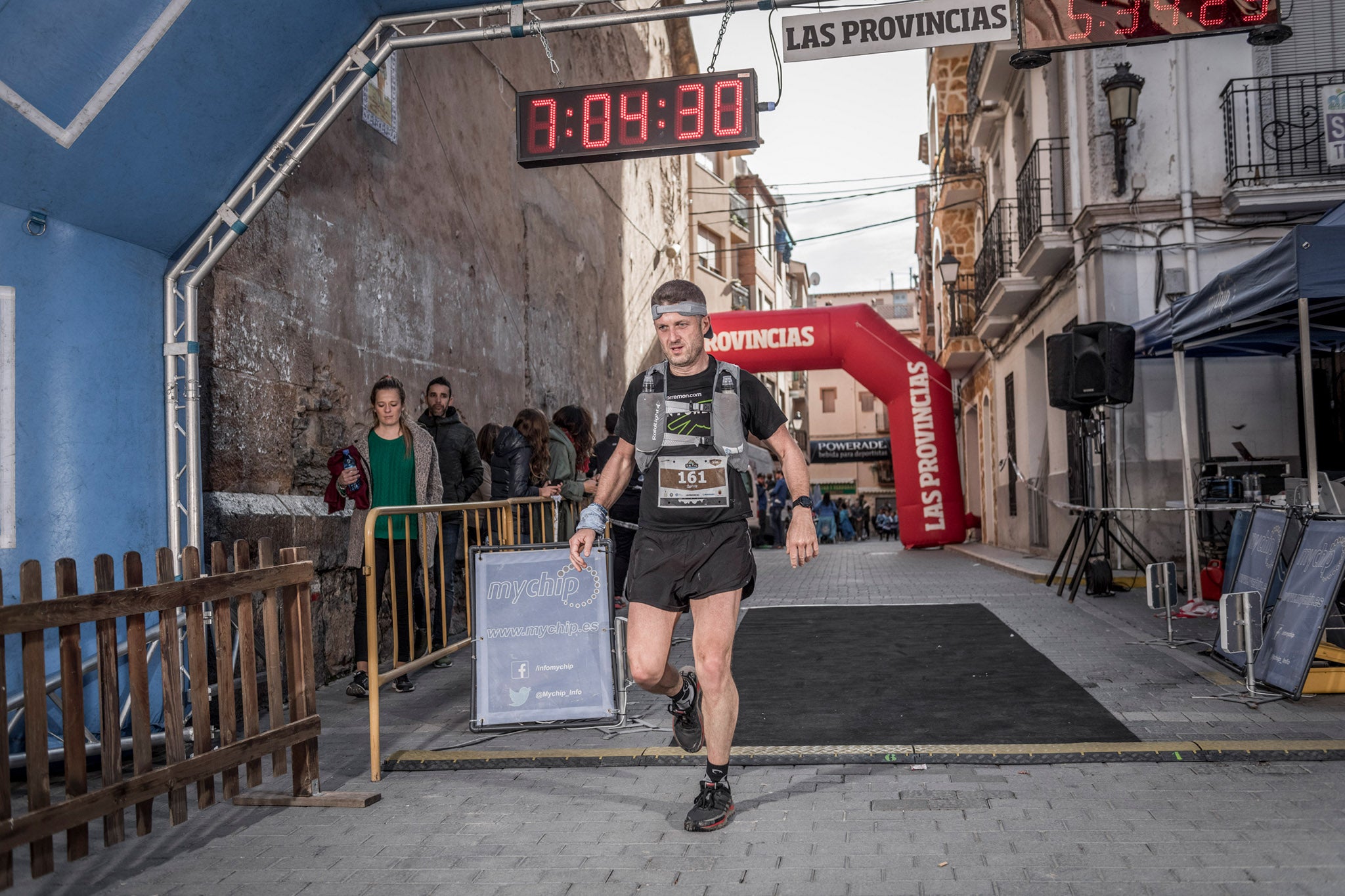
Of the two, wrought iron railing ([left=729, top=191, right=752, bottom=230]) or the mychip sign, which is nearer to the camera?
the mychip sign

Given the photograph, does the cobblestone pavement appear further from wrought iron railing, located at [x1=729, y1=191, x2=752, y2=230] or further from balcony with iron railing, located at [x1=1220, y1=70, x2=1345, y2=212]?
wrought iron railing, located at [x1=729, y1=191, x2=752, y2=230]

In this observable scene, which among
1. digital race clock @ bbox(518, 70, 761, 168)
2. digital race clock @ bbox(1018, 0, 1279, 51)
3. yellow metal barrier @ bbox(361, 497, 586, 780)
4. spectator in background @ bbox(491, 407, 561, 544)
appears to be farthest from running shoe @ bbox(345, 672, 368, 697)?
digital race clock @ bbox(1018, 0, 1279, 51)

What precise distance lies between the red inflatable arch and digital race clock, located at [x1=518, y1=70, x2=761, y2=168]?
12.7 m

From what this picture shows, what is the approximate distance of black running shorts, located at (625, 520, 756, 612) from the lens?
4.35 m

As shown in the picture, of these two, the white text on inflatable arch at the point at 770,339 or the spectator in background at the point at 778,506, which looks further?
the spectator in background at the point at 778,506

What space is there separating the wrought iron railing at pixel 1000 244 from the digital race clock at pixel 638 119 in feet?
35.9

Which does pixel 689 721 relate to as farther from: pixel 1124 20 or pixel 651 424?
pixel 1124 20

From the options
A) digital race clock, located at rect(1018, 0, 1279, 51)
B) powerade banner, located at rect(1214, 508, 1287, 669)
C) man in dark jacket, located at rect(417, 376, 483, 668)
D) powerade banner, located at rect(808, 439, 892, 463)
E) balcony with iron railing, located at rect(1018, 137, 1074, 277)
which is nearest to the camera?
powerade banner, located at rect(1214, 508, 1287, 669)

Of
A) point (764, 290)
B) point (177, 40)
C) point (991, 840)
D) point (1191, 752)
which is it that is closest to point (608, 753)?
point (991, 840)

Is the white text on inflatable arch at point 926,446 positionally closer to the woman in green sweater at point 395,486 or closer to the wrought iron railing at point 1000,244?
the wrought iron railing at point 1000,244

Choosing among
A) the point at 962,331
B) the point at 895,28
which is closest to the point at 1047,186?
the point at 895,28

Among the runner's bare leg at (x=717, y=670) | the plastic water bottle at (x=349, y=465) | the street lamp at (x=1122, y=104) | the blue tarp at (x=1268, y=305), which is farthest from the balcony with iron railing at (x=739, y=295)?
the runner's bare leg at (x=717, y=670)

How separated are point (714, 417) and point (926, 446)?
16.4 metres

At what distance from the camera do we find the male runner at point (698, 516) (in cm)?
431
